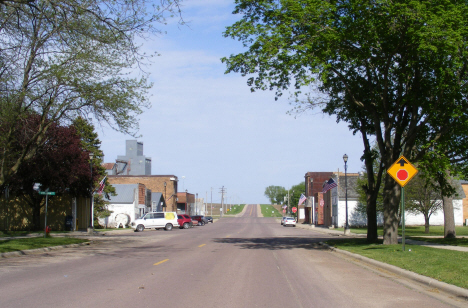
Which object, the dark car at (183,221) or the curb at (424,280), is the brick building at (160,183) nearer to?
the dark car at (183,221)

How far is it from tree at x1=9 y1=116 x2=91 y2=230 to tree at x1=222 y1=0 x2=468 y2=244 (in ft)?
70.0

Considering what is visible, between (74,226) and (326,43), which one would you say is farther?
(74,226)

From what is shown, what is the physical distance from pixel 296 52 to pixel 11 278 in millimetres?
13040

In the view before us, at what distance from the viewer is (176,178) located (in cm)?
9412

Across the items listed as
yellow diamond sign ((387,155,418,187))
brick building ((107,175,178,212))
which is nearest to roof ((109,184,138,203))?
brick building ((107,175,178,212))

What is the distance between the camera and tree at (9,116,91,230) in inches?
1398

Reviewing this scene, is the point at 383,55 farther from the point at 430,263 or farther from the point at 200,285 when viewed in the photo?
the point at 200,285

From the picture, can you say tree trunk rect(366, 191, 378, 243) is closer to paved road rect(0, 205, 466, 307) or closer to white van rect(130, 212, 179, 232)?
paved road rect(0, 205, 466, 307)

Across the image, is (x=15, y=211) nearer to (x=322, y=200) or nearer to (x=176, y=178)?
(x=322, y=200)

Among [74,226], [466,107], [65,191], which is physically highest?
[466,107]

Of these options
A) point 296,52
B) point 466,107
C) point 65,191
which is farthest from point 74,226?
point 466,107

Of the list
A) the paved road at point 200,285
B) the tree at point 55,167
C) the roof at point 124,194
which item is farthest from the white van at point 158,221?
the paved road at point 200,285

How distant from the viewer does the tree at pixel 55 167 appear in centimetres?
3550

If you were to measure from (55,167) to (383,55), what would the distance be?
26976mm
